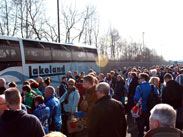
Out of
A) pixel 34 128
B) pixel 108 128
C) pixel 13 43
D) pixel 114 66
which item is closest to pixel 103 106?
pixel 108 128

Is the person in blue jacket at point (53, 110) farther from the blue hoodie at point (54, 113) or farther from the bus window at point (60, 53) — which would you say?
the bus window at point (60, 53)

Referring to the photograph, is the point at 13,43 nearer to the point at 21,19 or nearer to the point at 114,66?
the point at 21,19

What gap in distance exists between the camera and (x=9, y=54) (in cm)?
1132

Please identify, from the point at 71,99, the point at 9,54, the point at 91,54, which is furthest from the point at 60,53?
the point at 71,99

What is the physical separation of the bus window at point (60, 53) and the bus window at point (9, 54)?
3376 mm

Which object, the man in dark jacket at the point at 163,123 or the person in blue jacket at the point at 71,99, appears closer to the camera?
the man in dark jacket at the point at 163,123

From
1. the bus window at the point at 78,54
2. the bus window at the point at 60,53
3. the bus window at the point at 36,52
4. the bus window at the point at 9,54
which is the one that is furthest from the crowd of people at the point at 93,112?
the bus window at the point at 78,54

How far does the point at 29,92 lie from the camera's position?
5.46 meters

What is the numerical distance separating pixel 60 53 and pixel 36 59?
2878 millimetres

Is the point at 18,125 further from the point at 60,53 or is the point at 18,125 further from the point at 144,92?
the point at 60,53

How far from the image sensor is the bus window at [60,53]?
15172mm

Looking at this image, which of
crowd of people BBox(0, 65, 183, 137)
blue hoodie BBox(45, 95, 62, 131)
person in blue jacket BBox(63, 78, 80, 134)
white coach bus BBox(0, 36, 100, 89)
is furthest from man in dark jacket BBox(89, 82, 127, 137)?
white coach bus BBox(0, 36, 100, 89)

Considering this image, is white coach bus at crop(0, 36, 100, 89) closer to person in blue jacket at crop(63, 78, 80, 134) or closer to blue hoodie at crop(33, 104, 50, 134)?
person in blue jacket at crop(63, 78, 80, 134)

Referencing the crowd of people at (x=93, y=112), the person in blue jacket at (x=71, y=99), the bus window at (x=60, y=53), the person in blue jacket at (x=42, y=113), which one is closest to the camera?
the crowd of people at (x=93, y=112)
